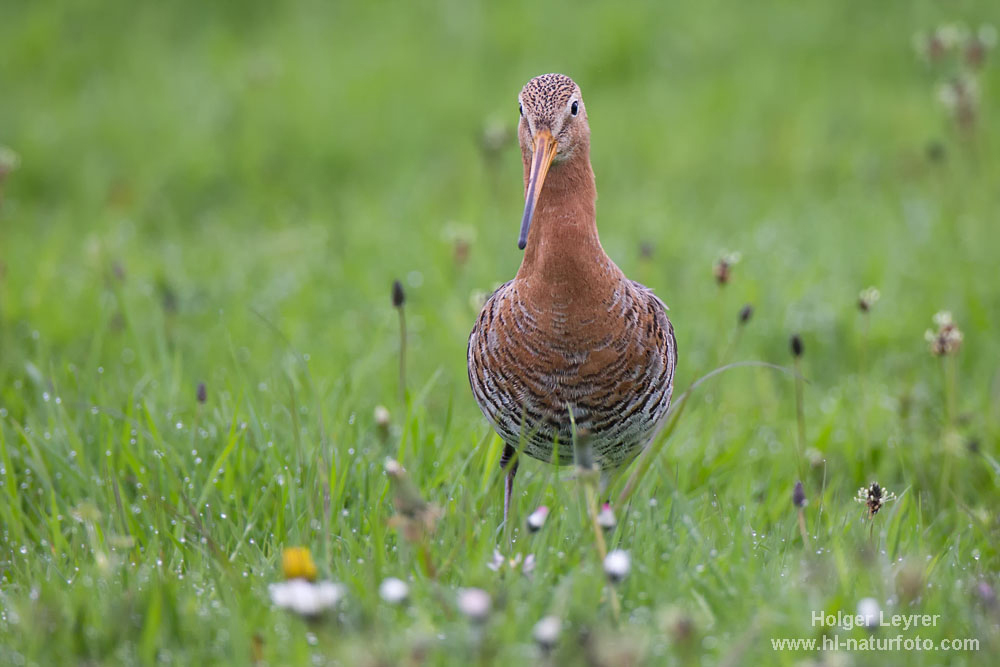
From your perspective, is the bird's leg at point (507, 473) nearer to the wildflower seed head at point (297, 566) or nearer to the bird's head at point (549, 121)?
the bird's head at point (549, 121)

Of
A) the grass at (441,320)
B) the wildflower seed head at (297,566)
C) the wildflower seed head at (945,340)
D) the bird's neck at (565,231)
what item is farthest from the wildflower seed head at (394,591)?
the wildflower seed head at (945,340)

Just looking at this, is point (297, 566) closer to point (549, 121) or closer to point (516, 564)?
point (516, 564)

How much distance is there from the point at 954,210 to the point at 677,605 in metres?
5.40

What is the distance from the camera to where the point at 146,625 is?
259cm

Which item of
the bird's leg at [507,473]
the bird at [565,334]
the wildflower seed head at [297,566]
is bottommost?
the wildflower seed head at [297,566]

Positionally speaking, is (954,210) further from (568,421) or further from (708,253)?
(568,421)

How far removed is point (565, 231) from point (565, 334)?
35 cm

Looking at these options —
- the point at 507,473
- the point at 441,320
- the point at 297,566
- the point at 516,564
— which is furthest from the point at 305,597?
the point at 441,320

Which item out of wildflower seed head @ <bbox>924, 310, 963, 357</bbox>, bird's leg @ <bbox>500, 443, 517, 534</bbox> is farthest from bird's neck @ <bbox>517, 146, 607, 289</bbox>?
wildflower seed head @ <bbox>924, 310, 963, 357</bbox>

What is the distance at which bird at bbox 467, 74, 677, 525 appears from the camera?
11.2 ft

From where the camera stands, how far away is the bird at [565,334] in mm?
3428

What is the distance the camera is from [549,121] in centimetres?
339

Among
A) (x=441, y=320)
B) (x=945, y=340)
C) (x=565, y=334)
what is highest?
(x=441, y=320)

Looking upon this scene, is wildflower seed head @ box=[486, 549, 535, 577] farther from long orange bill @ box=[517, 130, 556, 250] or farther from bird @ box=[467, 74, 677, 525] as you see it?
long orange bill @ box=[517, 130, 556, 250]
